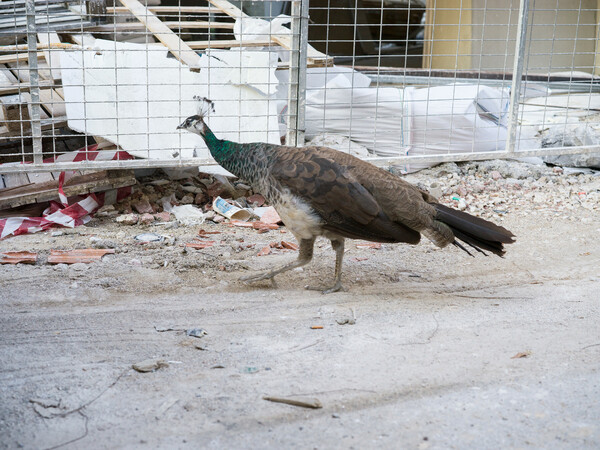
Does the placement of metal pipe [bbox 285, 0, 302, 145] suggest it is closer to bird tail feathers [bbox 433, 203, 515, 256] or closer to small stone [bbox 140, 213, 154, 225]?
small stone [bbox 140, 213, 154, 225]

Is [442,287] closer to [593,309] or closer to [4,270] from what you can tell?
[593,309]

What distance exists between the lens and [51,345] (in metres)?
3.26

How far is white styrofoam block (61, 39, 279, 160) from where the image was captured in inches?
213

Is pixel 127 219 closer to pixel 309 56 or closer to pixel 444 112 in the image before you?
pixel 309 56

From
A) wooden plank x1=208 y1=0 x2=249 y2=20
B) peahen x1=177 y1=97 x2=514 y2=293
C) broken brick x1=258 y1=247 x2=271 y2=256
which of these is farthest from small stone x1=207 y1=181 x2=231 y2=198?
peahen x1=177 y1=97 x2=514 y2=293

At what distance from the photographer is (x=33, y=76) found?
4.94 m

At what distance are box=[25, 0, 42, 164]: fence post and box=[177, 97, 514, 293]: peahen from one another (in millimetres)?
1665

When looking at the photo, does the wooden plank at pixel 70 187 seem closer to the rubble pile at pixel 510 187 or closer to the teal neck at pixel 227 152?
the teal neck at pixel 227 152

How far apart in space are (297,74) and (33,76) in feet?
6.21

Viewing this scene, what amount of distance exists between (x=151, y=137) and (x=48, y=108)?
3.26ft

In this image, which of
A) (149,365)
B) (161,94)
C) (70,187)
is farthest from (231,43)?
(149,365)

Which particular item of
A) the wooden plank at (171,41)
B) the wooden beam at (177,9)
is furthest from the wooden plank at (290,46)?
the wooden plank at (171,41)

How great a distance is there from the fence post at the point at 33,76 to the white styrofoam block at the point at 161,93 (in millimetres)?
426

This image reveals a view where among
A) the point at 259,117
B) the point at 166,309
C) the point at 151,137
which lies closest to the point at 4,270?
the point at 166,309
